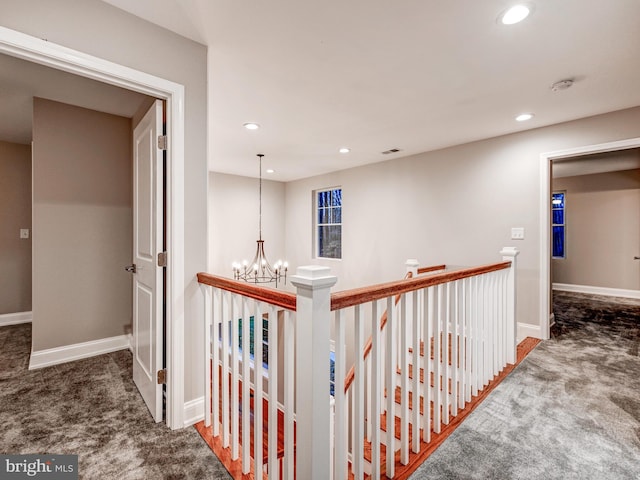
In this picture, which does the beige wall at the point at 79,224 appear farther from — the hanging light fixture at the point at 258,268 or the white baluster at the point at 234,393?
the white baluster at the point at 234,393

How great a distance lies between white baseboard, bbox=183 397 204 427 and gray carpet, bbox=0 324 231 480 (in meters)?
0.05

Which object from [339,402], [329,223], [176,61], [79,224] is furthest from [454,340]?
[329,223]

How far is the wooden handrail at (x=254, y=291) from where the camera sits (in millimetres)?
1213

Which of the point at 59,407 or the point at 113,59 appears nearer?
the point at 113,59

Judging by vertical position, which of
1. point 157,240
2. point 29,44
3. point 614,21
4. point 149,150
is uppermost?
point 614,21

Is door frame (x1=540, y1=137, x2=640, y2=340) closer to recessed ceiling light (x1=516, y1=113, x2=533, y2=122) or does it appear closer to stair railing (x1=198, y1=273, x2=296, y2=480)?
recessed ceiling light (x1=516, y1=113, x2=533, y2=122)

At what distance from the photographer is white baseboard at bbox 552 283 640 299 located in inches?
220

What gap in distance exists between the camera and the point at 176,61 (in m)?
1.84

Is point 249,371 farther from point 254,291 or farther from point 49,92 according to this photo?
point 49,92

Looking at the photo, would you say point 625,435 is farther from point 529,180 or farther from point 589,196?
point 589,196

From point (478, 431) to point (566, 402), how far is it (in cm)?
83

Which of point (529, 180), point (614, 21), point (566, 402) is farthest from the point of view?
point (529, 180)

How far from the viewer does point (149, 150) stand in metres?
2.01

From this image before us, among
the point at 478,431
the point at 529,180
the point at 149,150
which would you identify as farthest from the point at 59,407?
the point at 529,180
